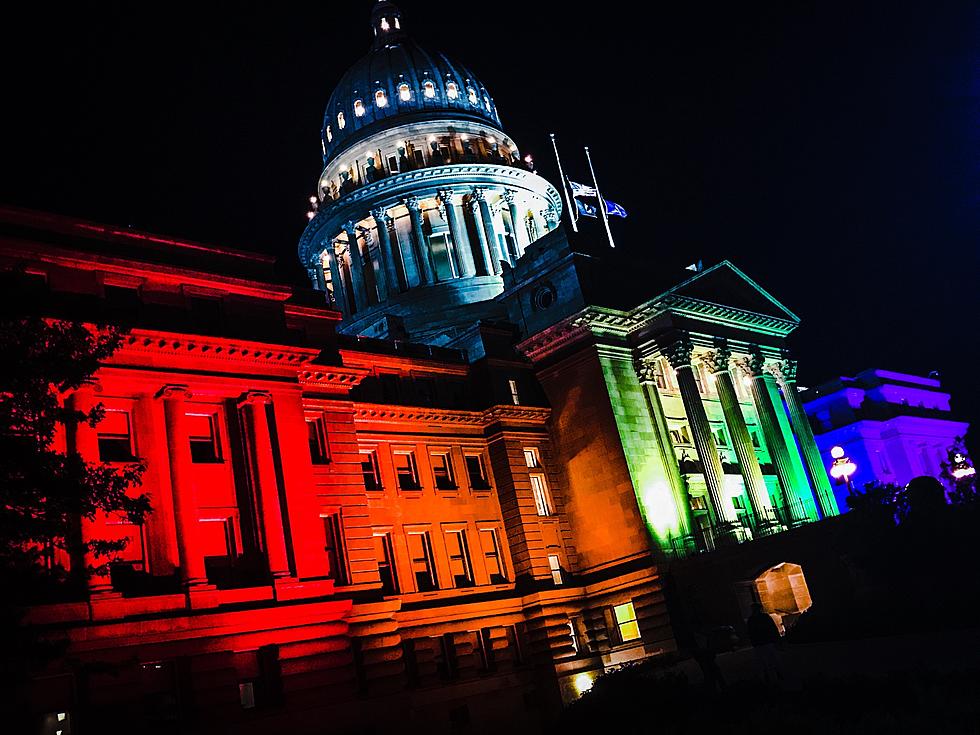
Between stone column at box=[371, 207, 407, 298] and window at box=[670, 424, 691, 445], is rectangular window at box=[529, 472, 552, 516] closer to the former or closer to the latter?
window at box=[670, 424, 691, 445]

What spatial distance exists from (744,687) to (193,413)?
20.8 metres

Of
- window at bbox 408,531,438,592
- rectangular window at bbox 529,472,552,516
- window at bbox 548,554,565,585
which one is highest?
rectangular window at bbox 529,472,552,516

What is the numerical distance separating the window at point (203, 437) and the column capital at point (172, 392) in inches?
51.1

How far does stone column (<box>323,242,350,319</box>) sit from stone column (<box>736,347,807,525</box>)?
117ft

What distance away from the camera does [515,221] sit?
8394 cm

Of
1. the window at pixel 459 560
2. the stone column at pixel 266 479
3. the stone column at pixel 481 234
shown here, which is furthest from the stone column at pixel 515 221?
the stone column at pixel 266 479

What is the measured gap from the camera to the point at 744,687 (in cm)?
2770

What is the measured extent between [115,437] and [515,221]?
54403 millimetres

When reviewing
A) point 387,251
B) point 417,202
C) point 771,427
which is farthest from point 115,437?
point 417,202

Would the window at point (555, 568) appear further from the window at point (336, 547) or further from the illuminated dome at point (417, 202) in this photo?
the illuminated dome at point (417, 202)

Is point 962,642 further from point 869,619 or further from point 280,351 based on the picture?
point 280,351

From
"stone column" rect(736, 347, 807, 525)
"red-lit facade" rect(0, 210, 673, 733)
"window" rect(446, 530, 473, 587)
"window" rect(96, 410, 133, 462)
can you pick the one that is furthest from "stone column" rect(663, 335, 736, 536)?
"window" rect(96, 410, 133, 462)

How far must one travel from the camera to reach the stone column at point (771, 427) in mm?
57000

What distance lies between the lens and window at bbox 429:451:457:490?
160 ft
